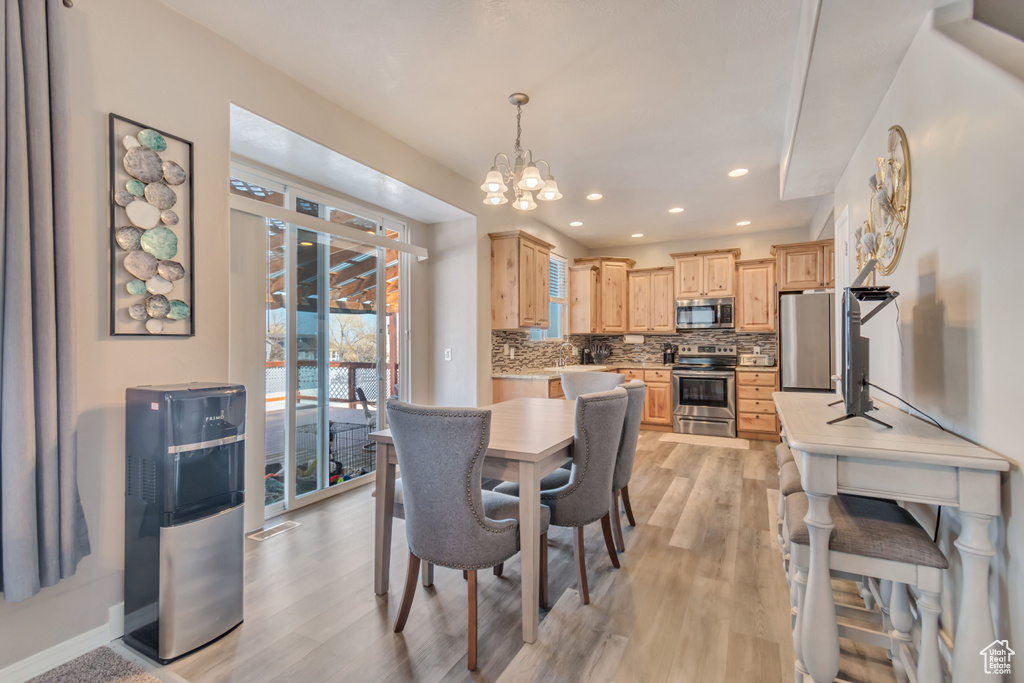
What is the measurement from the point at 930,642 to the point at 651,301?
5.65 m

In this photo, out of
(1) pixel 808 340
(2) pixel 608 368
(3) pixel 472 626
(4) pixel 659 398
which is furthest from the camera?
(2) pixel 608 368

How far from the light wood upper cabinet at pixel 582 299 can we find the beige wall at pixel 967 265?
451cm

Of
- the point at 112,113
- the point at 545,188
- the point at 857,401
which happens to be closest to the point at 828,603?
the point at 857,401

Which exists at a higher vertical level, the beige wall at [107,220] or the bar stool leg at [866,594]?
the beige wall at [107,220]

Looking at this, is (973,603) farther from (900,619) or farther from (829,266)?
(829,266)

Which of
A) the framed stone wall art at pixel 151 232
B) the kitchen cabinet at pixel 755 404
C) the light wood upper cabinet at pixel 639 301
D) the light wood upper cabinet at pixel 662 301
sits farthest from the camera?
the light wood upper cabinet at pixel 639 301

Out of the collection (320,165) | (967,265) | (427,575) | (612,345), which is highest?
(320,165)

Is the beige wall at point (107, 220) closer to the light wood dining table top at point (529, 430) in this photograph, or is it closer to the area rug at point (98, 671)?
the area rug at point (98, 671)

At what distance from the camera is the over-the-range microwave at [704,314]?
613 cm

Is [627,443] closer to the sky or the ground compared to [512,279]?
closer to the ground

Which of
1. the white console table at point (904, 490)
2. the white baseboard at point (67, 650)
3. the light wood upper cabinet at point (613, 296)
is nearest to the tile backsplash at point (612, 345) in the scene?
the light wood upper cabinet at point (613, 296)

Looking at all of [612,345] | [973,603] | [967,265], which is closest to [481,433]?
A: [973,603]

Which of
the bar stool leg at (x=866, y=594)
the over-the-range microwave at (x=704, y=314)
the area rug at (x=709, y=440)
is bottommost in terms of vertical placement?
the area rug at (x=709, y=440)

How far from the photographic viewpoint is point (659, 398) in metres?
6.21
